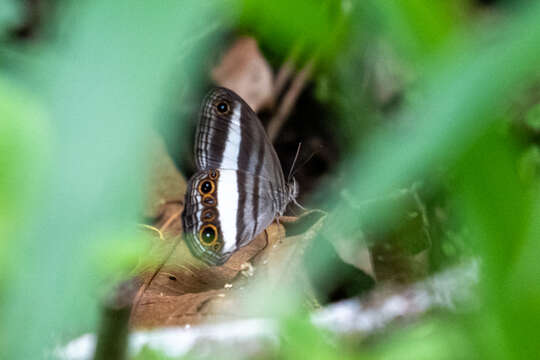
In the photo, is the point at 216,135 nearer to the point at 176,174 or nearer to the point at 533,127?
the point at 176,174

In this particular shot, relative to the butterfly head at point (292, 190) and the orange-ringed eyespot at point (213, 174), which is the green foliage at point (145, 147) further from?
the butterfly head at point (292, 190)

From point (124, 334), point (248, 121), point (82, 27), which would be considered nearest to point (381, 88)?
point (248, 121)

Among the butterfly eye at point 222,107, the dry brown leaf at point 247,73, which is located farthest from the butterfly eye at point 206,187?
the dry brown leaf at point 247,73

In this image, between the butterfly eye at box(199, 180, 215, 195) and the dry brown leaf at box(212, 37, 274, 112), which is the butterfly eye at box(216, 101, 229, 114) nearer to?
the butterfly eye at box(199, 180, 215, 195)

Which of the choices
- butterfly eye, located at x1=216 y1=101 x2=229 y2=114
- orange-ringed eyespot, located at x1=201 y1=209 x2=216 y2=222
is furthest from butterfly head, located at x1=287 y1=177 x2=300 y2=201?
butterfly eye, located at x1=216 y1=101 x2=229 y2=114

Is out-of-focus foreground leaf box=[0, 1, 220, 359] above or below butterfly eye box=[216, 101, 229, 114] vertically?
above

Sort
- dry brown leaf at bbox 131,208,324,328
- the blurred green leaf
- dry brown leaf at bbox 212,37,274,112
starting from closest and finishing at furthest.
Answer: dry brown leaf at bbox 131,208,324,328, the blurred green leaf, dry brown leaf at bbox 212,37,274,112

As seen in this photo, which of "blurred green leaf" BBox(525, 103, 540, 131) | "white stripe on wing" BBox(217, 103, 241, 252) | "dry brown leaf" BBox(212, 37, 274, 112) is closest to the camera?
"white stripe on wing" BBox(217, 103, 241, 252)

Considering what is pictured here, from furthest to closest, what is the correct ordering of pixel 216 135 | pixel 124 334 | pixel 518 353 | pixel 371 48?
pixel 371 48, pixel 216 135, pixel 124 334, pixel 518 353
